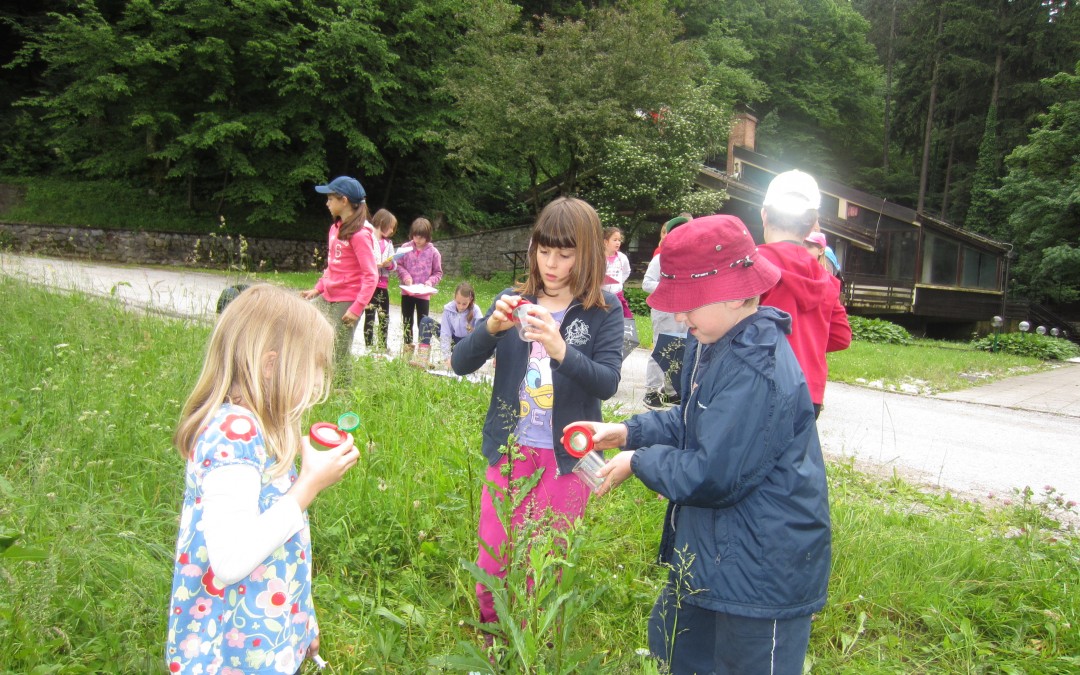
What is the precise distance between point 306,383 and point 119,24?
25496 millimetres

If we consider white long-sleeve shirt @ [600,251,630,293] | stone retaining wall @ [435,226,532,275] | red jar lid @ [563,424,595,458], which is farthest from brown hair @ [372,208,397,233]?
stone retaining wall @ [435,226,532,275]

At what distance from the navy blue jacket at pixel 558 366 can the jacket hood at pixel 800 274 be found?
0.98 metres

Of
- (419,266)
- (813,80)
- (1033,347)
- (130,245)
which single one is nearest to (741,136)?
(1033,347)

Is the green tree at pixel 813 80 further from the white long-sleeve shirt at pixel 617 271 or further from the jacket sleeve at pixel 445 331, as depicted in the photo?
the jacket sleeve at pixel 445 331

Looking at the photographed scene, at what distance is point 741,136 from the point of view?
30.7 meters

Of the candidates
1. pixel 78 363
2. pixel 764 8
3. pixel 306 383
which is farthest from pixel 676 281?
pixel 764 8

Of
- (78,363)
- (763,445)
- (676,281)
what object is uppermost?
(676,281)

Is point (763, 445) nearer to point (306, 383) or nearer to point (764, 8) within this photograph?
point (306, 383)

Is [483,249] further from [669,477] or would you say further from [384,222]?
[669,477]

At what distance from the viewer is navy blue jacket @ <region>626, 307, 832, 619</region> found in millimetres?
1776

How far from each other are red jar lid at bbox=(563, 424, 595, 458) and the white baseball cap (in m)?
1.80

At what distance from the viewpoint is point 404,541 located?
3080mm

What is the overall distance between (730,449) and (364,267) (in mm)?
4090

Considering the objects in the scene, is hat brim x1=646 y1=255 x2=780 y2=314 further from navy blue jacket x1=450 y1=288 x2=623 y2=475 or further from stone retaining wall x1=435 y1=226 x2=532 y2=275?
stone retaining wall x1=435 y1=226 x2=532 y2=275
